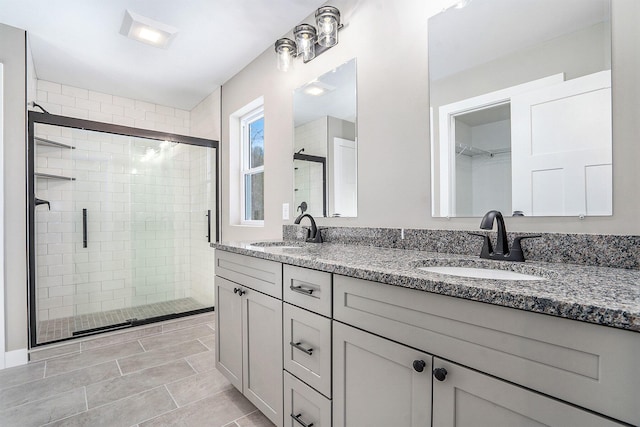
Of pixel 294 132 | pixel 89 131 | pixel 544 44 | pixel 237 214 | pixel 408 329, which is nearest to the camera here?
pixel 408 329

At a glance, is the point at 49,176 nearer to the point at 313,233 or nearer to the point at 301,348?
the point at 313,233

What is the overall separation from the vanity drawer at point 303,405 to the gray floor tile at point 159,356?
1.40 metres

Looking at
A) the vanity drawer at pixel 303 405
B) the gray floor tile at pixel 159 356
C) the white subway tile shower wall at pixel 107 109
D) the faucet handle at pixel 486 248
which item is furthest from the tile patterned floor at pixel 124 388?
the white subway tile shower wall at pixel 107 109

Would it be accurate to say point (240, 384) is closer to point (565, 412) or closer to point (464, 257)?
point (464, 257)

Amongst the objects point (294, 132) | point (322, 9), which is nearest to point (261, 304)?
point (294, 132)

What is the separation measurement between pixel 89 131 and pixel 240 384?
2593 millimetres

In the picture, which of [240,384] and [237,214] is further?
[237,214]

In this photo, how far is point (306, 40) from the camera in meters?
2.16

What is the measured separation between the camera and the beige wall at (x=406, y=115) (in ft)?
3.43

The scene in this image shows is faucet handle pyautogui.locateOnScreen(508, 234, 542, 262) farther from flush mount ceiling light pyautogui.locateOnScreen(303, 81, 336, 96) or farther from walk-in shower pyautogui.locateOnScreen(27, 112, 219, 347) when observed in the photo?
walk-in shower pyautogui.locateOnScreen(27, 112, 219, 347)

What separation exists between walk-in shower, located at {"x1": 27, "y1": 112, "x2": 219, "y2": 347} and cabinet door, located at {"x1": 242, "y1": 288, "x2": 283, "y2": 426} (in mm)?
1958

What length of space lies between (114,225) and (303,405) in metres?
2.73

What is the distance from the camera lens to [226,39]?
8.50ft

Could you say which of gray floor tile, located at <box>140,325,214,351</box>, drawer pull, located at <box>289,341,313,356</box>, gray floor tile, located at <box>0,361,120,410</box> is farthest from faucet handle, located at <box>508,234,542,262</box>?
gray floor tile, located at <box>140,325,214,351</box>
